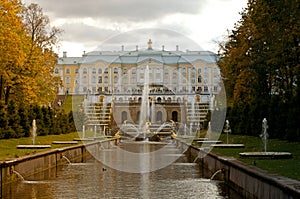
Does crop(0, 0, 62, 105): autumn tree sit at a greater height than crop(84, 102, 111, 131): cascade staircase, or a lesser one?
greater

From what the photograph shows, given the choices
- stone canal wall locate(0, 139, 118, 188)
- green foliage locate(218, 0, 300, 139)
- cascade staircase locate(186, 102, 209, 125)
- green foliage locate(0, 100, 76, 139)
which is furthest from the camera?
cascade staircase locate(186, 102, 209, 125)

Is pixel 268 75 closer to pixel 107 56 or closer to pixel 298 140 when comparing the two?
pixel 298 140

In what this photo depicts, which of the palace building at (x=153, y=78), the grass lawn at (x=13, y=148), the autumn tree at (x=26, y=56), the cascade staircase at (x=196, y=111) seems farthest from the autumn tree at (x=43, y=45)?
the palace building at (x=153, y=78)

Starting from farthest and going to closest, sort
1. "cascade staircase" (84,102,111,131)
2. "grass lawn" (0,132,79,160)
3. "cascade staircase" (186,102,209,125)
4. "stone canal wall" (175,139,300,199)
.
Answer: "cascade staircase" (186,102,209,125) → "cascade staircase" (84,102,111,131) → "grass lawn" (0,132,79,160) → "stone canal wall" (175,139,300,199)

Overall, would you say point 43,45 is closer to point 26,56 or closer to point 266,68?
point 26,56

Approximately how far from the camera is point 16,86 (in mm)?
27328

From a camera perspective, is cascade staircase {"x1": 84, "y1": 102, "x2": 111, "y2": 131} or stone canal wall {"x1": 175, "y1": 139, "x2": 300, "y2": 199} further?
cascade staircase {"x1": 84, "y1": 102, "x2": 111, "y2": 131}

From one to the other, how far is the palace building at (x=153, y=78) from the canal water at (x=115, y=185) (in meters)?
55.5

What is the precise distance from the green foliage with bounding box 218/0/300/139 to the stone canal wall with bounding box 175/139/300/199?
4800 mm

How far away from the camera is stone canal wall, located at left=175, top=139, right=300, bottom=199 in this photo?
7.23 metres

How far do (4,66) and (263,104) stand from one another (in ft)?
41.4

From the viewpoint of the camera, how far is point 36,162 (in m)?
13.5

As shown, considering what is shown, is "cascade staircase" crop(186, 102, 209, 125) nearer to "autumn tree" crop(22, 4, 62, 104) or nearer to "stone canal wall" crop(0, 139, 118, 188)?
"autumn tree" crop(22, 4, 62, 104)

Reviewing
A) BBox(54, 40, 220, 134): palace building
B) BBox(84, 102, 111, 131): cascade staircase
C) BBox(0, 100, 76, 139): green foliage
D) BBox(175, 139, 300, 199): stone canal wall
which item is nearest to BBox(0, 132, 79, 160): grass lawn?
BBox(0, 100, 76, 139): green foliage
